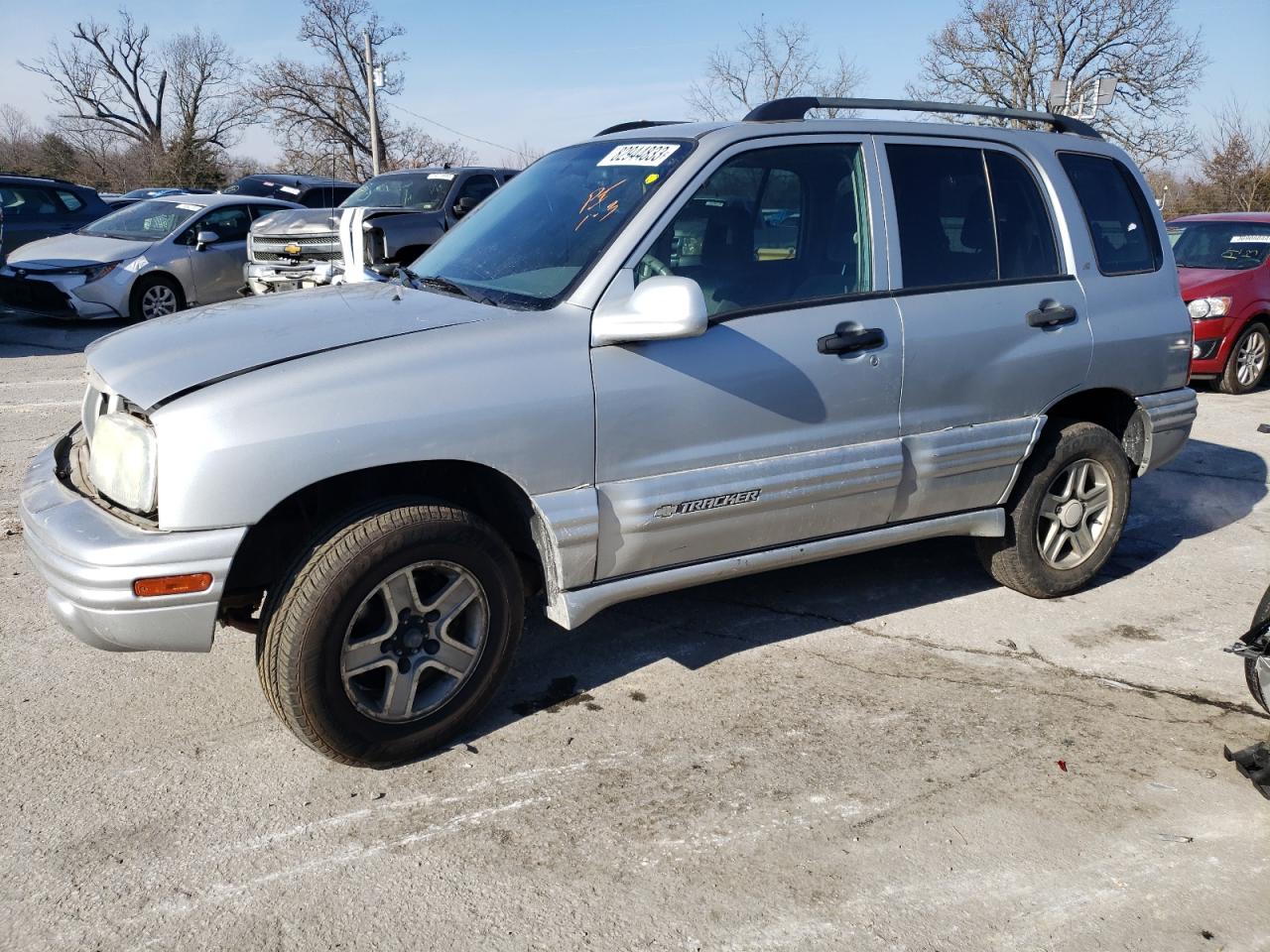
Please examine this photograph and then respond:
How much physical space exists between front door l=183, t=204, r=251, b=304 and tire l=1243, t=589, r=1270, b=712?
39.6 ft

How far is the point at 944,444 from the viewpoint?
4203 mm

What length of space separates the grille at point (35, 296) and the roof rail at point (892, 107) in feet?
34.8

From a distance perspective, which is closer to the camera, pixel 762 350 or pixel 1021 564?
pixel 762 350

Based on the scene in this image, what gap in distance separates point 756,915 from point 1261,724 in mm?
2177

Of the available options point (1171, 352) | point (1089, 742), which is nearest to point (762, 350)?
point (1089, 742)

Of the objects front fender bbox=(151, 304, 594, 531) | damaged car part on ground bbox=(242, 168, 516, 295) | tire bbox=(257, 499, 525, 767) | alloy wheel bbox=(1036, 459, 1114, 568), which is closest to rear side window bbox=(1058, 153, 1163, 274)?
alloy wheel bbox=(1036, 459, 1114, 568)

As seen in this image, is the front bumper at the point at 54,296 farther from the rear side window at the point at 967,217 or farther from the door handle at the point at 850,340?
the door handle at the point at 850,340

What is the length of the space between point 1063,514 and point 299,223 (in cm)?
979

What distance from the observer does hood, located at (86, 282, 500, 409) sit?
3133 mm

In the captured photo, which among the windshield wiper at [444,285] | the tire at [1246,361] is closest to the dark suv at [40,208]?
the windshield wiper at [444,285]

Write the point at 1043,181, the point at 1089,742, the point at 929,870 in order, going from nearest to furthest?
the point at 929,870, the point at 1089,742, the point at 1043,181

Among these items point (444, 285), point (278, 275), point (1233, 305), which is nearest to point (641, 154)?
point (444, 285)

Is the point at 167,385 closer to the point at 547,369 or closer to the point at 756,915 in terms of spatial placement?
the point at 547,369

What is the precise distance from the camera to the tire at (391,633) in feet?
10.1
